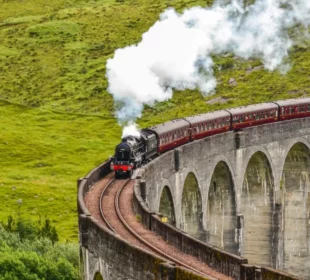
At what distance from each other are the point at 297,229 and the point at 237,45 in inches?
2295

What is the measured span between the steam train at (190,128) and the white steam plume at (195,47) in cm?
230

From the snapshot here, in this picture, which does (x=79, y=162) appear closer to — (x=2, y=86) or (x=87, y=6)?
(x=2, y=86)

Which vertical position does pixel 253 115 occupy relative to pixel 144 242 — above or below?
above

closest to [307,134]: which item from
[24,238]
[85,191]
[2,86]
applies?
[24,238]

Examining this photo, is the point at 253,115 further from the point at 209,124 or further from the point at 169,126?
the point at 169,126

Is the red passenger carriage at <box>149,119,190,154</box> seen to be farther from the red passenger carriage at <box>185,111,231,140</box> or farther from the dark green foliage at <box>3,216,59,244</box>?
the dark green foliage at <box>3,216,59,244</box>

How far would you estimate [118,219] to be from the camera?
35375mm

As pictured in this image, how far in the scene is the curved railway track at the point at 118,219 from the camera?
28750 millimetres

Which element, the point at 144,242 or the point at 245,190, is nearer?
the point at 144,242

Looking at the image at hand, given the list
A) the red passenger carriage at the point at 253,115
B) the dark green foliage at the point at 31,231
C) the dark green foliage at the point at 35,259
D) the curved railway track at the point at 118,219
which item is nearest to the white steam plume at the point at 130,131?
the curved railway track at the point at 118,219

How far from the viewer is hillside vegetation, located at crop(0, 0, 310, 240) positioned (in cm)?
8438

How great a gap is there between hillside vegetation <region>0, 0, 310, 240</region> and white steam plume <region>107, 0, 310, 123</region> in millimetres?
2619

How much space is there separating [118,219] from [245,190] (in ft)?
88.6

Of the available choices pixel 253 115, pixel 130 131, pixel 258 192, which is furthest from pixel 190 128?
pixel 258 192
